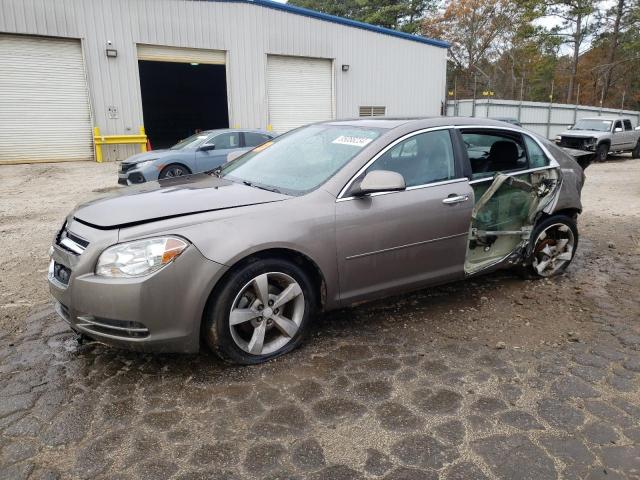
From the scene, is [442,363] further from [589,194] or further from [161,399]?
[589,194]

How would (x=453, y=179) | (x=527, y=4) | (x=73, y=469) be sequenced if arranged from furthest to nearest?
(x=527, y=4) → (x=453, y=179) → (x=73, y=469)

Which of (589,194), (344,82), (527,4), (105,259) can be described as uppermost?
(527,4)

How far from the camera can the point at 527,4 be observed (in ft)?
118

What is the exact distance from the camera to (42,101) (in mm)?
16188

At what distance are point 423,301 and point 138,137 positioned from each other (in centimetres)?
1548

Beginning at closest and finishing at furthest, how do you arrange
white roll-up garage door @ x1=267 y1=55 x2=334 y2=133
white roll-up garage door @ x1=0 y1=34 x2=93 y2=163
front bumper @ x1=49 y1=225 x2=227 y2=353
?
1. front bumper @ x1=49 y1=225 x2=227 y2=353
2. white roll-up garage door @ x1=0 y1=34 x2=93 y2=163
3. white roll-up garage door @ x1=267 y1=55 x2=334 y2=133

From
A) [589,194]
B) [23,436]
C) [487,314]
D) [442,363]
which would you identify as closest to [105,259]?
[23,436]

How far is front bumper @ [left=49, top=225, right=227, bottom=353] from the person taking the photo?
2785mm

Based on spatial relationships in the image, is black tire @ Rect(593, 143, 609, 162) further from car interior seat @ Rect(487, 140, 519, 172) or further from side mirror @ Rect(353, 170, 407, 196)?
side mirror @ Rect(353, 170, 407, 196)

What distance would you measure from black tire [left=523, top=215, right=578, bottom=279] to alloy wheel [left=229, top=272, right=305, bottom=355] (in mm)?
2478

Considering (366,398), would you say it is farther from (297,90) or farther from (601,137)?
(297,90)

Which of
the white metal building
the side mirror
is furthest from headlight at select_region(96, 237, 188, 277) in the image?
the white metal building

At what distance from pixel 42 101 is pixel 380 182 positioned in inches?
647

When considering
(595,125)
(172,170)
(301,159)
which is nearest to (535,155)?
(301,159)
